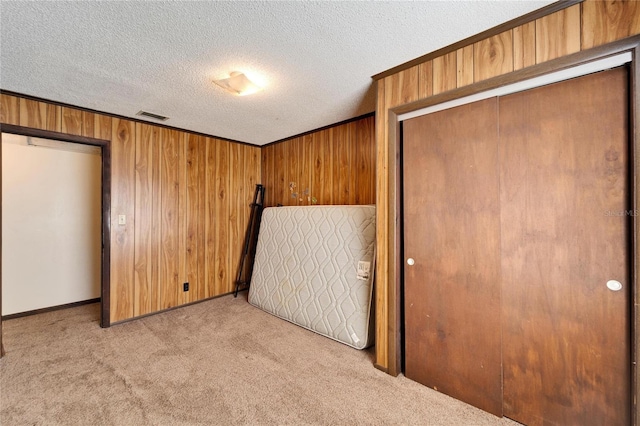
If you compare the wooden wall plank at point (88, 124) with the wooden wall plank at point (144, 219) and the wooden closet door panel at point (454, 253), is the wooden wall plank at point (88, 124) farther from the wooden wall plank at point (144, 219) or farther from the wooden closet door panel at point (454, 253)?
the wooden closet door panel at point (454, 253)

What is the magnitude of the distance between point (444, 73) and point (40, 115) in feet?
11.6

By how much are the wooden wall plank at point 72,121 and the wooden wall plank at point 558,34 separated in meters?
3.86

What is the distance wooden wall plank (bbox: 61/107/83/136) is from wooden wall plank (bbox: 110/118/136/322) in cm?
28

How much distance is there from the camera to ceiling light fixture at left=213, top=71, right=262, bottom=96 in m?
2.03

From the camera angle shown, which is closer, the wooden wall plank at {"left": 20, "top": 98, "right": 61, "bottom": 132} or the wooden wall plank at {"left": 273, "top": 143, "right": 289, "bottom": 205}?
the wooden wall plank at {"left": 20, "top": 98, "right": 61, "bottom": 132}

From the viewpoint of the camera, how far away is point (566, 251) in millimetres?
1421

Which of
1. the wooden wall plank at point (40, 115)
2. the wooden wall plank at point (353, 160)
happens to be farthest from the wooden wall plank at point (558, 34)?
the wooden wall plank at point (40, 115)

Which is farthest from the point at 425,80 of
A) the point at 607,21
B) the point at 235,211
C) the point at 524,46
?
the point at 235,211

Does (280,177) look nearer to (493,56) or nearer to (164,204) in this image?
(164,204)

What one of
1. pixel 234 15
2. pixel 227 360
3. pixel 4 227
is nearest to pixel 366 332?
pixel 227 360

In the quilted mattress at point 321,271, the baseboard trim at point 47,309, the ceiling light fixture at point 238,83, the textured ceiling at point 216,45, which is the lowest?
the baseboard trim at point 47,309

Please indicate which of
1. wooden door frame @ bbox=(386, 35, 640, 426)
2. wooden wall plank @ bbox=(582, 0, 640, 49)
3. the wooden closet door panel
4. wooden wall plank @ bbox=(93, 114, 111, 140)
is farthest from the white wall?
wooden wall plank @ bbox=(582, 0, 640, 49)

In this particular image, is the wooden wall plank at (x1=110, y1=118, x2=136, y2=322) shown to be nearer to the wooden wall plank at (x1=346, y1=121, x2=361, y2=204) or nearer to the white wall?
the white wall

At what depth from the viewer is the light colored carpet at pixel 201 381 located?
1.61 m
